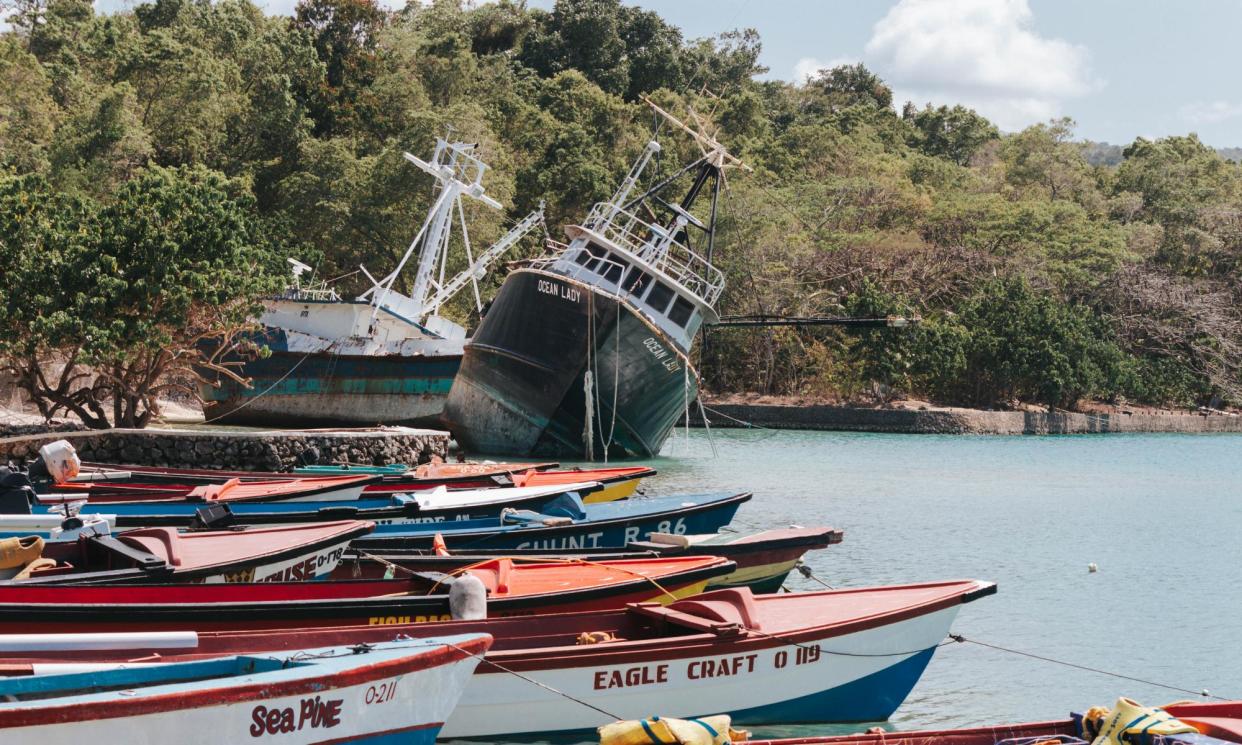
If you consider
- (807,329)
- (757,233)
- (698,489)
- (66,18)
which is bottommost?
(698,489)

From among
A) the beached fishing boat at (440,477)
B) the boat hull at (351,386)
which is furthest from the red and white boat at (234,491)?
the boat hull at (351,386)

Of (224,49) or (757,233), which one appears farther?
(224,49)

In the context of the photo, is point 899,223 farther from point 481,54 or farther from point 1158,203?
point 481,54

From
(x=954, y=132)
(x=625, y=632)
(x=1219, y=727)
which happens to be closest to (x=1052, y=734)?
(x=1219, y=727)

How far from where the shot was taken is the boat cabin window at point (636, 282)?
2814 cm

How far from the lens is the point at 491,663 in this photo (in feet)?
24.6

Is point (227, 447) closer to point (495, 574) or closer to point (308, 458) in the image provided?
point (308, 458)

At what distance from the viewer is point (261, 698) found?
5.95 m

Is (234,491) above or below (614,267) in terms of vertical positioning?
below

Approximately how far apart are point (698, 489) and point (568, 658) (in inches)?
604

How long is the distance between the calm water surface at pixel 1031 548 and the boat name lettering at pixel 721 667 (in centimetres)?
74

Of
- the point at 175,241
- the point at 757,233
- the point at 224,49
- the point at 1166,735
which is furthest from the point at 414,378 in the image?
the point at 224,49

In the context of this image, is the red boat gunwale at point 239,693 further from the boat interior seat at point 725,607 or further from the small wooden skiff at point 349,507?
the small wooden skiff at point 349,507

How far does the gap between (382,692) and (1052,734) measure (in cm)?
376
